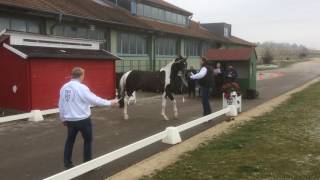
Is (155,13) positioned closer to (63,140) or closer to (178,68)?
(178,68)

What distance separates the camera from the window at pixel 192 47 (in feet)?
137

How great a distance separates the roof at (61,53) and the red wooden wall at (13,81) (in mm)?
347

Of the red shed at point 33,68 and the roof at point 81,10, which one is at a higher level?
the roof at point 81,10

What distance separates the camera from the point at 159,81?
50.3 feet

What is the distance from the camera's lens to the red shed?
15898mm

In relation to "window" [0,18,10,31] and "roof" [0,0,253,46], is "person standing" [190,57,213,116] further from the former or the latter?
"window" [0,18,10,31]

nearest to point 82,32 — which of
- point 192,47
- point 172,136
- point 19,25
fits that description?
point 19,25

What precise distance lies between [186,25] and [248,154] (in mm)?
36632

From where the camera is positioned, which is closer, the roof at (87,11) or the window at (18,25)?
the window at (18,25)

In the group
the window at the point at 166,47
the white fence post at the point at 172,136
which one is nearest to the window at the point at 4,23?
the white fence post at the point at 172,136

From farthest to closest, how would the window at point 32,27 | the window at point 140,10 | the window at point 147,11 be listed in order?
1. the window at point 147,11
2. the window at point 140,10
3. the window at point 32,27

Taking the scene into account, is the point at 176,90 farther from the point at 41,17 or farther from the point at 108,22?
the point at 108,22

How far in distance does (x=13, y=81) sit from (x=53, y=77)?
1369mm

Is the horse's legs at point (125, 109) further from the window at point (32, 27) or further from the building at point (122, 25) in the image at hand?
the window at point (32, 27)
